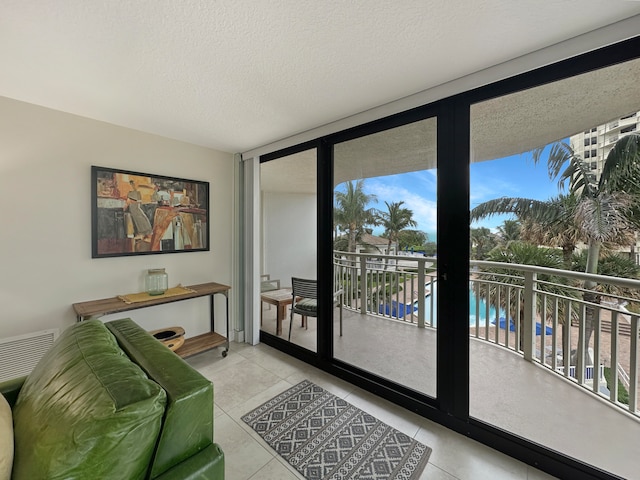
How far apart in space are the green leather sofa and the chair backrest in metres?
1.80

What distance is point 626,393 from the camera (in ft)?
5.65

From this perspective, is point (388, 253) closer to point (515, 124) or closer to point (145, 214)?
point (515, 124)

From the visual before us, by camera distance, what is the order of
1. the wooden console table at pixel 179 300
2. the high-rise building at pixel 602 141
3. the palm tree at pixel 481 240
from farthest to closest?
the wooden console table at pixel 179 300 < the palm tree at pixel 481 240 < the high-rise building at pixel 602 141

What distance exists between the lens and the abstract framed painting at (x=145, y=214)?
2342 millimetres

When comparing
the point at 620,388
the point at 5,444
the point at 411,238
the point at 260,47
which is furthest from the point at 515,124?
the point at 5,444

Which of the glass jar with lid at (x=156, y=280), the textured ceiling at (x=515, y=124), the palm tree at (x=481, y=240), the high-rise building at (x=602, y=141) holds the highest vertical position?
the textured ceiling at (x=515, y=124)

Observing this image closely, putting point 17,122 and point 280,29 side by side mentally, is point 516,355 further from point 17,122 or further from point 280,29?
point 17,122

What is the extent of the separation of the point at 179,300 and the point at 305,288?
1.26 m

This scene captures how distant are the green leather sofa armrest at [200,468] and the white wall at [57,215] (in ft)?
7.06

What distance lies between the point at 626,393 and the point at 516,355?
732 mm

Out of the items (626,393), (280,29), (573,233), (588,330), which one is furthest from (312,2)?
(626,393)

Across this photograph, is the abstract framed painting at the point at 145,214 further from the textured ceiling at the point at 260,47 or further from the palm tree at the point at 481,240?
the palm tree at the point at 481,240

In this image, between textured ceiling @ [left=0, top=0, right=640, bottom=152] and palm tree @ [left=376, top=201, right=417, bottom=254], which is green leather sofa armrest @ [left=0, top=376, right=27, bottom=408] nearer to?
textured ceiling @ [left=0, top=0, right=640, bottom=152]

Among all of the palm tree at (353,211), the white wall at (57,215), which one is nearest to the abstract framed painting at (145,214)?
the white wall at (57,215)
